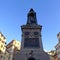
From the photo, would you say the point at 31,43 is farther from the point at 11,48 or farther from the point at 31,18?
the point at 11,48

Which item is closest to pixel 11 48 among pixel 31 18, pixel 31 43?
pixel 31 18

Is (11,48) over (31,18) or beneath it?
beneath

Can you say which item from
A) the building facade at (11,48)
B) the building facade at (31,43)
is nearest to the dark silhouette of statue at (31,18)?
the building facade at (31,43)

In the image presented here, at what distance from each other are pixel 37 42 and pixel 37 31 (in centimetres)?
357

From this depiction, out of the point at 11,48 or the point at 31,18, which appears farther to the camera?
the point at 11,48

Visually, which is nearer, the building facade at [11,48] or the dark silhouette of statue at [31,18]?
the dark silhouette of statue at [31,18]

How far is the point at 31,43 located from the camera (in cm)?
4012

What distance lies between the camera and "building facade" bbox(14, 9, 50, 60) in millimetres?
38500

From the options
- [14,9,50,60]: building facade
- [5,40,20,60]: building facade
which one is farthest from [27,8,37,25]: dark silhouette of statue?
[5,40,20,60]: building facade

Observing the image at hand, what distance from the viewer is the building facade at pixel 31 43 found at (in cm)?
3850

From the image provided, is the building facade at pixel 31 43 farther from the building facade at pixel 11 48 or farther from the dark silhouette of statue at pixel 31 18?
the building facade at pixel 11 48

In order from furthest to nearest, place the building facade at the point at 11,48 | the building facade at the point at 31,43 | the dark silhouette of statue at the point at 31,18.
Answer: the building facade at the point at 11,48 → the dark silhouette of statue at the point at 31,18 → the building facade at the point at 31,43

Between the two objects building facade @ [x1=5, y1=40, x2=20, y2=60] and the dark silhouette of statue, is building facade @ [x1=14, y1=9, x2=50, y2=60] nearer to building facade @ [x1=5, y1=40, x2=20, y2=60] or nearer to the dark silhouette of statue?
the dark silhouette of statue

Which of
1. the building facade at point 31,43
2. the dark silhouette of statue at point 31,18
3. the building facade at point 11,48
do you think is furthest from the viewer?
the building facade at point 11,48
